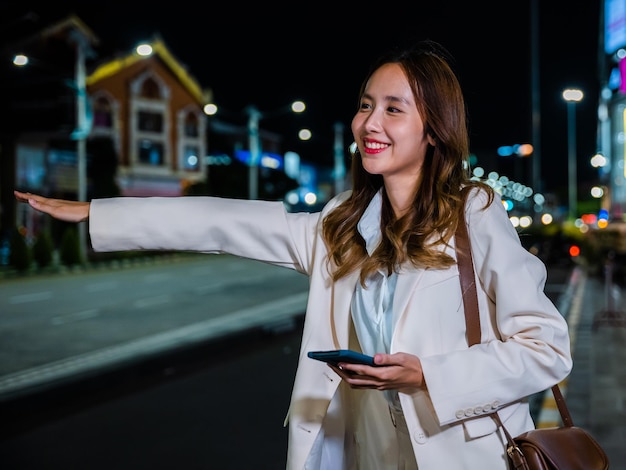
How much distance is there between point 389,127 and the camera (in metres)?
2.30

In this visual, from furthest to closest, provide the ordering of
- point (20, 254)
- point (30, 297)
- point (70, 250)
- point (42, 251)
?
point (70, 250), point (42, 251), point (20, 254), point (30, 297)

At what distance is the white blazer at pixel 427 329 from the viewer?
6.82 ft

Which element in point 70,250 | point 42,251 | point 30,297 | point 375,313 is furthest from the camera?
point 70,250

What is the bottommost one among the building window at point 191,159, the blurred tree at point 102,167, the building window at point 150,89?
the blurred tree at point 102,167

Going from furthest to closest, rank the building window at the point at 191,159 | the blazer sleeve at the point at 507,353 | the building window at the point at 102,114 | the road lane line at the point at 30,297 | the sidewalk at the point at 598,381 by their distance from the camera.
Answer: the building window at the point at 191,159 → the building window at the point at 102,114 → the road lane line at the point at 30,297 → the sidewalk at the point at 598,381 → the blazer sleeve at the point at 507,353

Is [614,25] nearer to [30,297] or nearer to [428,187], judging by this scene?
[30,297]

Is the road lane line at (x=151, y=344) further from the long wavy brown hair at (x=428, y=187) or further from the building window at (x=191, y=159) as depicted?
the building window at (x=191, y=159)

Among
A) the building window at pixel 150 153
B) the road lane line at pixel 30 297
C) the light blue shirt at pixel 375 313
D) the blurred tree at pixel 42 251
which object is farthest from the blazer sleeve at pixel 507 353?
the building window at pixel 150 153

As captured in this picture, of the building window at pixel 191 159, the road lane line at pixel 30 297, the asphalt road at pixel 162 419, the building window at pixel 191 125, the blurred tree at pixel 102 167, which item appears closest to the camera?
the asphalt road at pixel 162 419

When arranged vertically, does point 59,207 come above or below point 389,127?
below

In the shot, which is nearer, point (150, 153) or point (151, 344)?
point (151, 344)

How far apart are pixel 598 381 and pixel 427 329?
292 inches

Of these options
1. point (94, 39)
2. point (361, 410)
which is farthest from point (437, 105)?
point (94, 39)

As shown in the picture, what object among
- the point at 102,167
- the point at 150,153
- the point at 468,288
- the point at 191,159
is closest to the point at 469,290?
the point at 468,288
